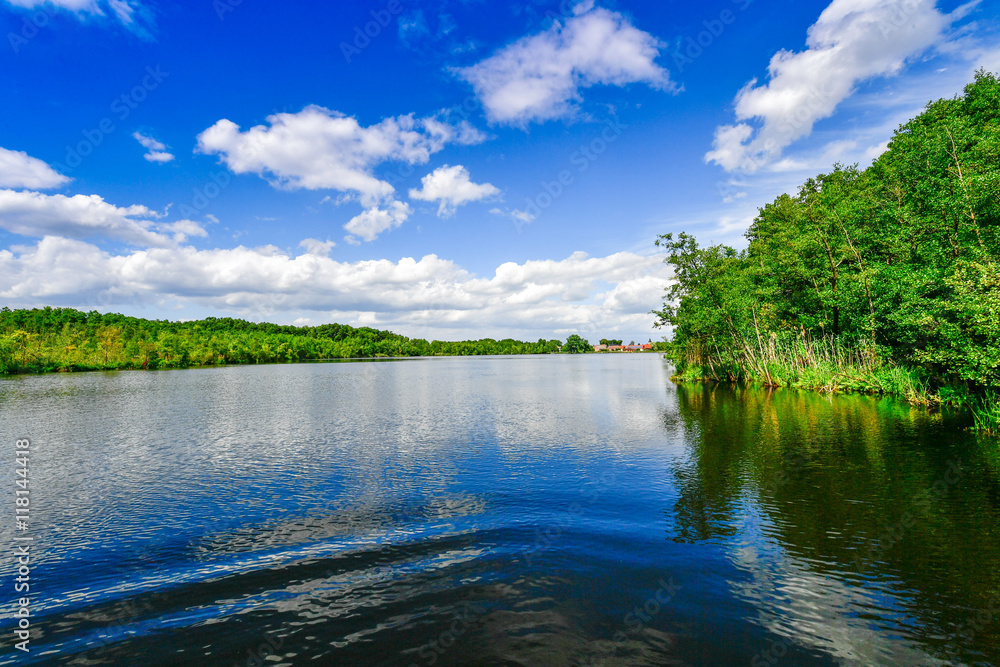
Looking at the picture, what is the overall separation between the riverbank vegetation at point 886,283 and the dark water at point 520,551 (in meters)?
6.10

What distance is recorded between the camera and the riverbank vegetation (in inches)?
823

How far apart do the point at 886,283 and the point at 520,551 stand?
107ft

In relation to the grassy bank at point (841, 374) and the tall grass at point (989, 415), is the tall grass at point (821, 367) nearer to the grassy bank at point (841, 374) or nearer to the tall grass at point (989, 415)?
the grassy bank at point (841, 374)

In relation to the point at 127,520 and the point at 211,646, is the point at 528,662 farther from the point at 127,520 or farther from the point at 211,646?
the point at 127,520

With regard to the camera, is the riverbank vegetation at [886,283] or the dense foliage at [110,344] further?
the dense foliage at [110,344]

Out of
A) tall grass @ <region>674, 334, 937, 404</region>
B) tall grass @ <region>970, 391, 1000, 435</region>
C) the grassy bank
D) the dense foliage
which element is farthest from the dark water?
the dense foliage

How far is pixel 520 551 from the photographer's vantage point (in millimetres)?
9531

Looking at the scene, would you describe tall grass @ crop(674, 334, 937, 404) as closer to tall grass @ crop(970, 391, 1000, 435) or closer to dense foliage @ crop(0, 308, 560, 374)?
tall grass @ crop(970, 391, 1000, 435)

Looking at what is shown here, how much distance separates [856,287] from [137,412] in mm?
51761

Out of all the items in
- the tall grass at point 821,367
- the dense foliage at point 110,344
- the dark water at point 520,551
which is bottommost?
the dark water at point 520,551

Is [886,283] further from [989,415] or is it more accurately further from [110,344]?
[110,344]

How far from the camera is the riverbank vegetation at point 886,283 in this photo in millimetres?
20906

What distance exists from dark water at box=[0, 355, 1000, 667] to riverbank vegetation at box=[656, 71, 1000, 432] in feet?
20.0

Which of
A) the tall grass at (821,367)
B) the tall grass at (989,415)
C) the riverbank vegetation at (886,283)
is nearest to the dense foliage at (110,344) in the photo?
the riverbank vegetation at (886,283)
